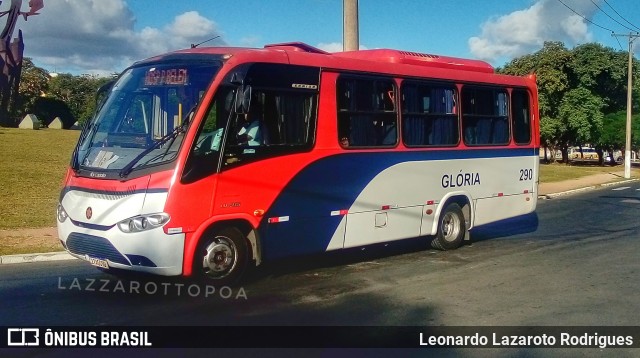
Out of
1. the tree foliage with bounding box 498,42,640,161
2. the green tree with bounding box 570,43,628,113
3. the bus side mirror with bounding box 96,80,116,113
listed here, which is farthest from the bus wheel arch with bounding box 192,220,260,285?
the green tree with bounding box 570,43,628,113

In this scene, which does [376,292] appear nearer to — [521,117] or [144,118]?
[144,118]

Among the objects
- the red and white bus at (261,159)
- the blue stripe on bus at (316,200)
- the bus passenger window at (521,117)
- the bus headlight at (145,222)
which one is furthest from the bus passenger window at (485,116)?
the bus headlight at (145,222)

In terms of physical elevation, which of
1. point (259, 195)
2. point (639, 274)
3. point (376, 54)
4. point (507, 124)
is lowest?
point (639, 274)

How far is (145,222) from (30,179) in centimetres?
1559

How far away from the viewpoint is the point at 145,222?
23.2ft

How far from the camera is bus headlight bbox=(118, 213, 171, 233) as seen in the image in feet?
23.1

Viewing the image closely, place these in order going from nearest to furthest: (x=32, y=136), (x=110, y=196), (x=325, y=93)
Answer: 1. (x=110, y=196)
2. (x=325, y=93)
3. (x=32, y=136)

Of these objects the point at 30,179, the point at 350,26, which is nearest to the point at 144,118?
the point at 350,26

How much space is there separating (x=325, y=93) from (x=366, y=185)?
1.46 metres

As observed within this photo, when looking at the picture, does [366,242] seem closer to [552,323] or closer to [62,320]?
[552,323]

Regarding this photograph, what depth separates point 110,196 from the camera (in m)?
7.28

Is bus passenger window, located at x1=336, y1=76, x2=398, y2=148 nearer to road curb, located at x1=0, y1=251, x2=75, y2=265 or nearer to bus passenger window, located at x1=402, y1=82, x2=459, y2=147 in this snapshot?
bus passenger window, located at x1=402, y1=82, x2=459, y2=147

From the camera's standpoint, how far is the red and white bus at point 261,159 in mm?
7234

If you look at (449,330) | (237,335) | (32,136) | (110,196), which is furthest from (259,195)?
(32,136)
